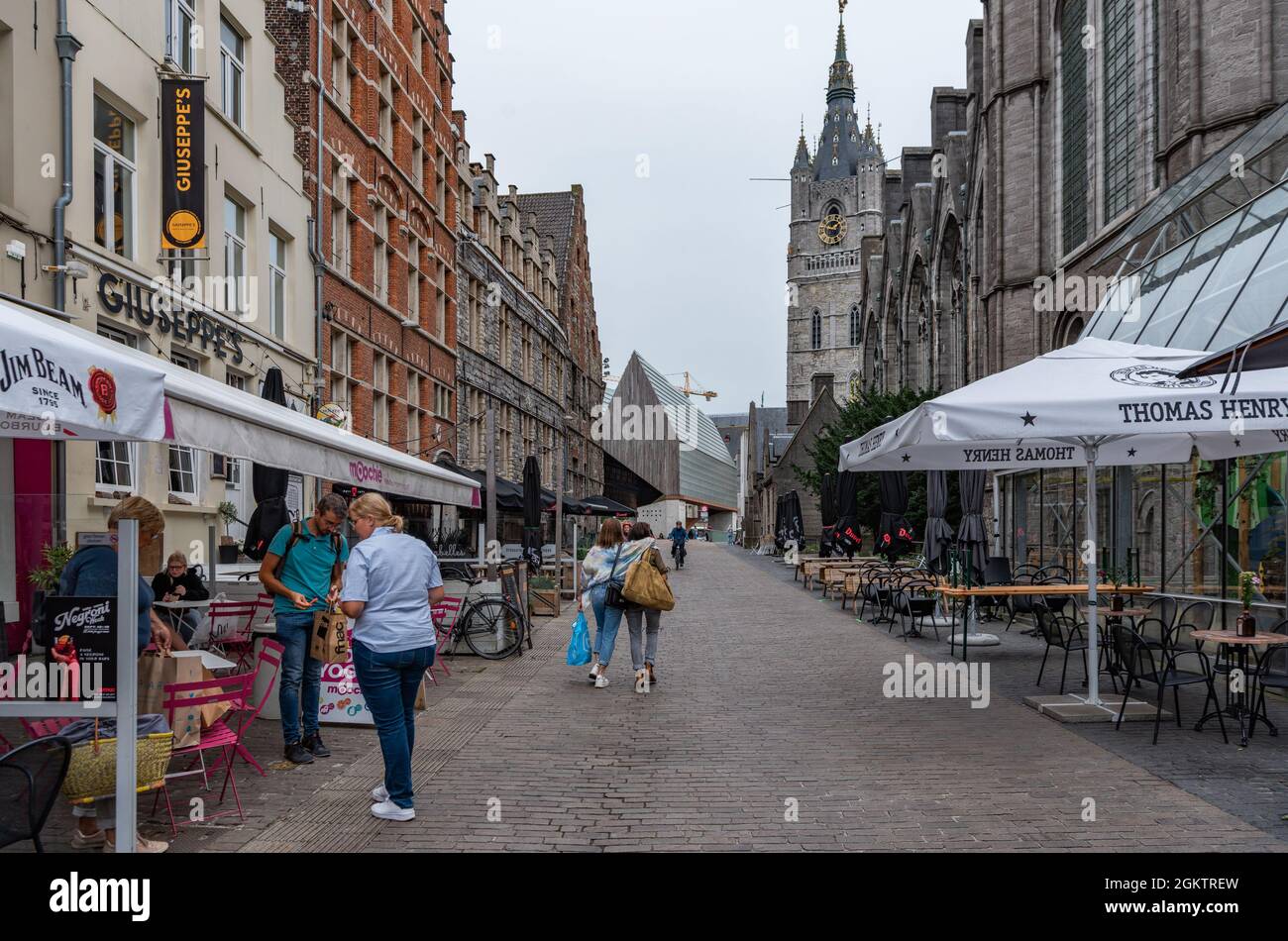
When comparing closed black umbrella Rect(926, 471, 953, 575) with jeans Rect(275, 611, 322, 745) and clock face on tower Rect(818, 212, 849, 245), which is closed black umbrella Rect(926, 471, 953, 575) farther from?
clock face on tower Rect(818, 212, 849, 245)

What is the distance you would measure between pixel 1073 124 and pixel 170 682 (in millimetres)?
24247

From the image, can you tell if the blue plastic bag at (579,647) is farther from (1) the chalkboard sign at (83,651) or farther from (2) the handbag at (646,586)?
(1) the chalkboard sign at (83,651)

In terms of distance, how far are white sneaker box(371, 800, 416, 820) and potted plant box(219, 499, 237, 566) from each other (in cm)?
Result: 1075

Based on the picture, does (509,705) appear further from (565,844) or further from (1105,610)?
(1105,610)

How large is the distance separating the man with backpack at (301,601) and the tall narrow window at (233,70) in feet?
38.9

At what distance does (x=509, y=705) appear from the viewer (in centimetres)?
936

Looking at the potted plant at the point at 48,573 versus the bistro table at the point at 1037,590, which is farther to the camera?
the bistro table at the point at 1037,590

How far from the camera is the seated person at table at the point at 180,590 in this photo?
32.7 ft

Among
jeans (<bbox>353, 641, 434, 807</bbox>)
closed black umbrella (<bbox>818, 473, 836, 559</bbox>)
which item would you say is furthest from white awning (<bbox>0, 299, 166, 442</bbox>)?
closed black umbrella (<bbox>818, 473, 836, 559</bbox>)

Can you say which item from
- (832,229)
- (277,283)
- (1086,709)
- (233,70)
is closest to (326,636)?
(1086,709)

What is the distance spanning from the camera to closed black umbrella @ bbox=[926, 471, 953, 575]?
16.5m

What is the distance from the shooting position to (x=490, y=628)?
12.8 metres

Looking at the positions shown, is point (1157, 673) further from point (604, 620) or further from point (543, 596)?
point (543, 596)

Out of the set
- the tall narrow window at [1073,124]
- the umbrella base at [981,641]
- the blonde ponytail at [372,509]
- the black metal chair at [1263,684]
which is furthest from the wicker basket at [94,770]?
the tall narrow window at [1073,124]
